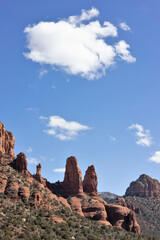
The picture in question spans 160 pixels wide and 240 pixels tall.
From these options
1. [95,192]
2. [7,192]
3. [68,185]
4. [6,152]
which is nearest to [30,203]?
[7,192]

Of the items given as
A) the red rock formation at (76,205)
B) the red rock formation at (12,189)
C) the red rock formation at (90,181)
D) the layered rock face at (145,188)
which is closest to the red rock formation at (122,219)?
the red rock formation at (76,205)

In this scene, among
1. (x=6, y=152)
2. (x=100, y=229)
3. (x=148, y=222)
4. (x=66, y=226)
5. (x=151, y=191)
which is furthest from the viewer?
(x=151, y=191)

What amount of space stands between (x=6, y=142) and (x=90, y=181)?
35.2 meters

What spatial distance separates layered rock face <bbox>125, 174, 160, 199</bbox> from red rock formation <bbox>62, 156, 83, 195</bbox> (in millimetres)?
97373

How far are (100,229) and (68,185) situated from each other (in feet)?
100

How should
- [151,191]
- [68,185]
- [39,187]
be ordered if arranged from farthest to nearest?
[151,191], [68,185], [39,187]

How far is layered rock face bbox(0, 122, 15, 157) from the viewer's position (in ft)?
287

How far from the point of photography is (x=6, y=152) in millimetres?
89188

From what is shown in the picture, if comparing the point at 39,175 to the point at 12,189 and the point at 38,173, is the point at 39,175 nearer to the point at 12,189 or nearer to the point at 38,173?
the point at 38,173

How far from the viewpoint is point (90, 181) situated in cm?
10681

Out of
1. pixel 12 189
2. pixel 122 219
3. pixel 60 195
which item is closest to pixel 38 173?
pixel 60 195

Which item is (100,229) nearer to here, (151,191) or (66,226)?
(66,226)

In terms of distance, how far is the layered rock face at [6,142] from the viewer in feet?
287

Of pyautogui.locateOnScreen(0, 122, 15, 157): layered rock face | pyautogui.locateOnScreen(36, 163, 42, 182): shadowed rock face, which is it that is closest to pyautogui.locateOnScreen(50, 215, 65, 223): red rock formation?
pyautogui.locateOnScreen(36, 163, 42, 182): shadowed rock face
